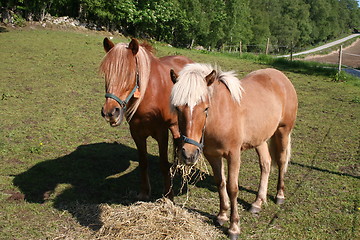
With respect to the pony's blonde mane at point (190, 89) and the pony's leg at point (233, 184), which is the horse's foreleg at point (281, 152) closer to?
the pony's leg at point (233, 184)

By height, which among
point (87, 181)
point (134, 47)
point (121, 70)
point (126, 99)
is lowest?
point (87, 181)

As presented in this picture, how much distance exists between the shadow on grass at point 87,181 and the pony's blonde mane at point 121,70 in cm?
143

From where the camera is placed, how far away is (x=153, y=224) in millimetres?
3656

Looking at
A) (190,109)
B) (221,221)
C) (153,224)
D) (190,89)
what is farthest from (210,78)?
(221,221)

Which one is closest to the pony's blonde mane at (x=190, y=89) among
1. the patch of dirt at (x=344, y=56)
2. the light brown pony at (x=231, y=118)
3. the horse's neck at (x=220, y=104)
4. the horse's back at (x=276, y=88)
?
the light brown pony at (x=231, y=118)

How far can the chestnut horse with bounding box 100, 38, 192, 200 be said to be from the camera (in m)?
3.79

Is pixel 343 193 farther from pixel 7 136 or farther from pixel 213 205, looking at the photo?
pixel 7 136

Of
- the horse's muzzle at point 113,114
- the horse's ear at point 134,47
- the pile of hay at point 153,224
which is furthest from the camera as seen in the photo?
the horse's ear at point 134,47

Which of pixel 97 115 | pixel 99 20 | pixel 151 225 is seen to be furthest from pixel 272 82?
pixel 99 20

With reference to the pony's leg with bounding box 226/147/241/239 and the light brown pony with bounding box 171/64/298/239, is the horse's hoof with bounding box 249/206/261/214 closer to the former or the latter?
the light brown pony with bounding box 171/64/298/239

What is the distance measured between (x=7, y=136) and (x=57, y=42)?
1218 cm

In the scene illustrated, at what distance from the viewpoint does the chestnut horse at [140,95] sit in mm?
3789

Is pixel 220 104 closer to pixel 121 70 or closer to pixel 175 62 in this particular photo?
pixel 121 70

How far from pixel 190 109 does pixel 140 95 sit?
3.87 ft
